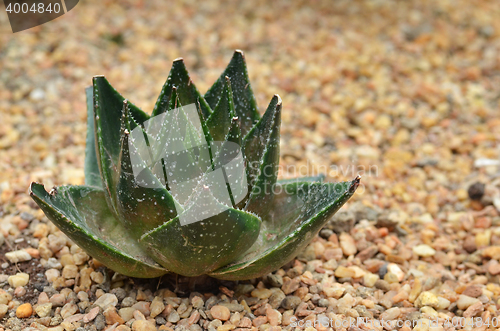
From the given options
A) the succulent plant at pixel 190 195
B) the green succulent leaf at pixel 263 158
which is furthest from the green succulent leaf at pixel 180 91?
the green succulent leaf at pixel 263 158

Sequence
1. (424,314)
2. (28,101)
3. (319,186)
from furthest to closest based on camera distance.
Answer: (28,101), (424,314), (319,186)

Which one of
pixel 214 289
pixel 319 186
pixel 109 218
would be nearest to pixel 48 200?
pixel 109 218

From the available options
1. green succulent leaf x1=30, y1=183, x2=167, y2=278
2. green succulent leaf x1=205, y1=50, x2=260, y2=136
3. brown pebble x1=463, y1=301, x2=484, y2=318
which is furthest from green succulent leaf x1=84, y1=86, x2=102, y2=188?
brown pebble x1=463, y1=301, x2=484, y2=318

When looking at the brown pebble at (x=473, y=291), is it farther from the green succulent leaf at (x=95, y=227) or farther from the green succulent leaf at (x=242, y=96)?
the green succulent leaf at (x=95, y=227)

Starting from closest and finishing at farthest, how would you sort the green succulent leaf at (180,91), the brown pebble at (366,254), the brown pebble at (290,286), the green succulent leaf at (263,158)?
the green succulent leaf at (263,158), the green succulent leaf at (180,91), the brown pebble at (290,286), the brown pebble at (366,254)

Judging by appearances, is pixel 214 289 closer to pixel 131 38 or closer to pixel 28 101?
pixel 28 101

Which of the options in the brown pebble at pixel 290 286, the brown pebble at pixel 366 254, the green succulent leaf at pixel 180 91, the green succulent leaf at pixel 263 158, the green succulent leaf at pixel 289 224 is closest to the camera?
the green succulent leaf at pixel 289 224

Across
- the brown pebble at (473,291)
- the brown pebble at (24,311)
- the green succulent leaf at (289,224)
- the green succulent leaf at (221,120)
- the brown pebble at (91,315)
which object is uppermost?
the green succulent leaf at (221,120)

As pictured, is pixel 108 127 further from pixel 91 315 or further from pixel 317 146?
pixel 317 146
